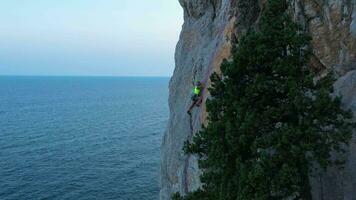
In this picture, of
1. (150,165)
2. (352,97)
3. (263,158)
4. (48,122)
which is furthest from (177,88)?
(48,122)

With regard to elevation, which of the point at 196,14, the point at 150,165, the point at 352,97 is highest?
the point at 196,14

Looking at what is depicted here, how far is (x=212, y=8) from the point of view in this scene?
34938 mm

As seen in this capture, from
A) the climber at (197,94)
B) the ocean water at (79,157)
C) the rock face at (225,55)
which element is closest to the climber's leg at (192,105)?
the climber at (197,94)

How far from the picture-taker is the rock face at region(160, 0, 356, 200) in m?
19.8

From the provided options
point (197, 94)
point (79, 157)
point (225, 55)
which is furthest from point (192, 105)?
point (79, 157)

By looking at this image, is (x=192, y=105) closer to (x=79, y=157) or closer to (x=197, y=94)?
(x=197, y=94)

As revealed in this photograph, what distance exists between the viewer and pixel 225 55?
27.7 meters

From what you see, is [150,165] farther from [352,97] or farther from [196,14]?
[352,97]

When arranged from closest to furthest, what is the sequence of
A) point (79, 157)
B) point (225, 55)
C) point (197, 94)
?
point (225, 55) < point (197, 94) < point (79, 157)

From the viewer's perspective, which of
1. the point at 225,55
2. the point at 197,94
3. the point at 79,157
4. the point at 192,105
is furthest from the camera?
the point at 79,157

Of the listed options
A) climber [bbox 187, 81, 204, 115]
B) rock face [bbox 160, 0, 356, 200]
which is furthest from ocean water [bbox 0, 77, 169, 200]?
climber [bbox 187, 81, 204, 115]

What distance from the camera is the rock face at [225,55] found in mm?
19831

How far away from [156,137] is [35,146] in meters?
25.5

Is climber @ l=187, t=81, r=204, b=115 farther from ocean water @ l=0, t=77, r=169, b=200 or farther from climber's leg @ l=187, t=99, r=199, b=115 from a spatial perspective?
ocean water @ l=0, t=77, r=169, b=200
